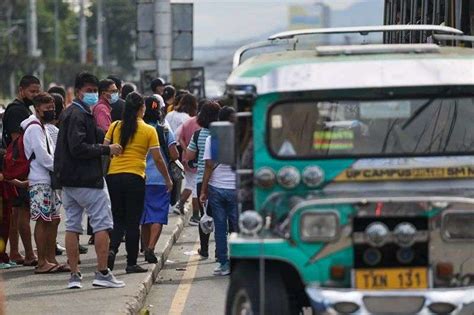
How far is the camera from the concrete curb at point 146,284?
12.0 metres

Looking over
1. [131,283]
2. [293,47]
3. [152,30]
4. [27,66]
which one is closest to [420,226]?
[293,47]

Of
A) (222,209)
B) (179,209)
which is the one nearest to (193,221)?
(179,209)

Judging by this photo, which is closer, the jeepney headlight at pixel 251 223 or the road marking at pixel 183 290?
the jeepney headlight at pixel 251 223

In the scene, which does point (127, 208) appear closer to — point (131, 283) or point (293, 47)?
point (131, 283)

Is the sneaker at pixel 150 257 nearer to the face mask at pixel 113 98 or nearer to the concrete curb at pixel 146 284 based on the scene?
the concrete curb at pixel 146 284

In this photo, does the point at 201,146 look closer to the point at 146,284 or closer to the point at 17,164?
the point at 17,164

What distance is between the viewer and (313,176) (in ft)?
31.0

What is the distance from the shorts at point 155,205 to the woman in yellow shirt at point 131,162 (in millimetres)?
988

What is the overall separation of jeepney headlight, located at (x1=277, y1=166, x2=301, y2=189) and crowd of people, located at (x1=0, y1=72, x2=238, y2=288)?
335 cm

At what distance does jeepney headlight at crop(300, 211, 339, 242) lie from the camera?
8.98 m

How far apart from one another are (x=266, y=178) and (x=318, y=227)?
2.13 feet

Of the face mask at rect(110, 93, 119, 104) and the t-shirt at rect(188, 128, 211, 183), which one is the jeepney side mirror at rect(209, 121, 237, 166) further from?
the face mask at rect(110, 93, 119, 104)

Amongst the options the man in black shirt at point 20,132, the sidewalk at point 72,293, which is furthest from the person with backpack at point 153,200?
the man in black shirt at point 20,132

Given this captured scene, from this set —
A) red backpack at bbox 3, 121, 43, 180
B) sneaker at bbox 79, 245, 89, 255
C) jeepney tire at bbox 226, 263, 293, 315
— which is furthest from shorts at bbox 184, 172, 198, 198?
jeepney tire at bbox 226, 263, 293, 315
